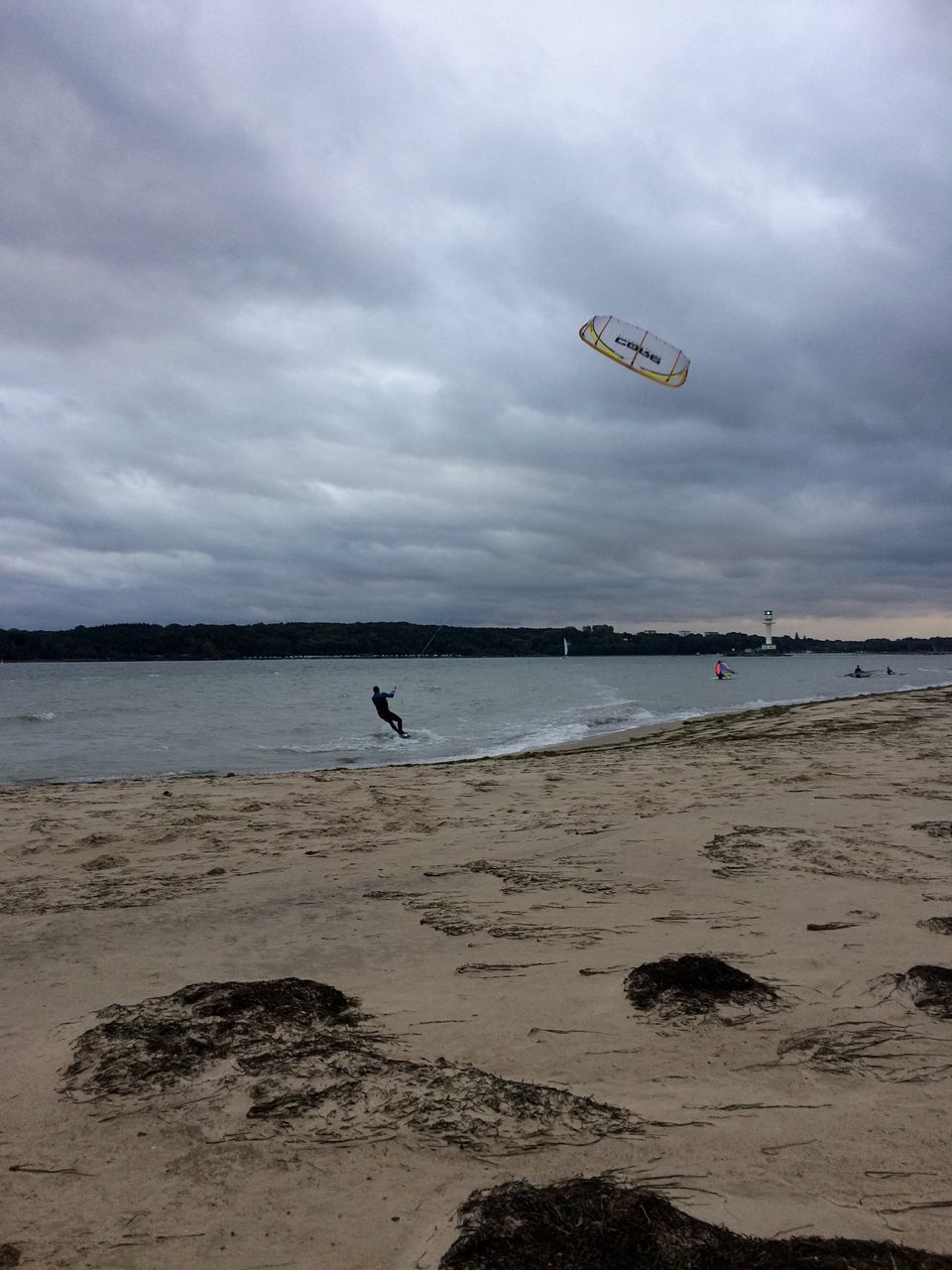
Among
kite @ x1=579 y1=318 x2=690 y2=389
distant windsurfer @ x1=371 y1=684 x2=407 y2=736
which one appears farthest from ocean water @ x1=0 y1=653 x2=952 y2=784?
kite @ x1=579 y1=318 x2=690 y2=389

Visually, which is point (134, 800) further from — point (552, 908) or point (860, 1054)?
point (860, 1054)

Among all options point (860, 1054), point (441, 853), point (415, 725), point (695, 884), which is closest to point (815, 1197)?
point (860, 1054)

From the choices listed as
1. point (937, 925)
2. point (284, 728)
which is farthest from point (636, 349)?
point (284, 728)

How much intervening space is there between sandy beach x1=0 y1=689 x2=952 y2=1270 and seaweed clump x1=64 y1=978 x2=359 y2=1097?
0.02 m

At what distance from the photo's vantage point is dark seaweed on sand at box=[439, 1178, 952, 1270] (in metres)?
2.04

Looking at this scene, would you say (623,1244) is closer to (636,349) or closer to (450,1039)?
(450,1039)

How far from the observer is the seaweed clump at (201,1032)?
10.0ft

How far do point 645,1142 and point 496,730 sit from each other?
910 inches

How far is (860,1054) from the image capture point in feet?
10.3

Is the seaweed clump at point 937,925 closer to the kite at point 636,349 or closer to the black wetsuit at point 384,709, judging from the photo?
the kite at point 636,349

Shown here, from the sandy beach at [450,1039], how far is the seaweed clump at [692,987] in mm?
27

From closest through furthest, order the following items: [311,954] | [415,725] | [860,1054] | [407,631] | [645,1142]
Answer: [645,1142], [860,1054], [311,954], [415,725], [407,631]

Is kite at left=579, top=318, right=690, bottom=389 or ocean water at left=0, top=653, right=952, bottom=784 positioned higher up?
kite at left=579, top=318, right=690, bottom=389

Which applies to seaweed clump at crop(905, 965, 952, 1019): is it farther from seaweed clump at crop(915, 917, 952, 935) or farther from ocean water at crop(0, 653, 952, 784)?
ocean water at crop(0, 653, 952, 784)
